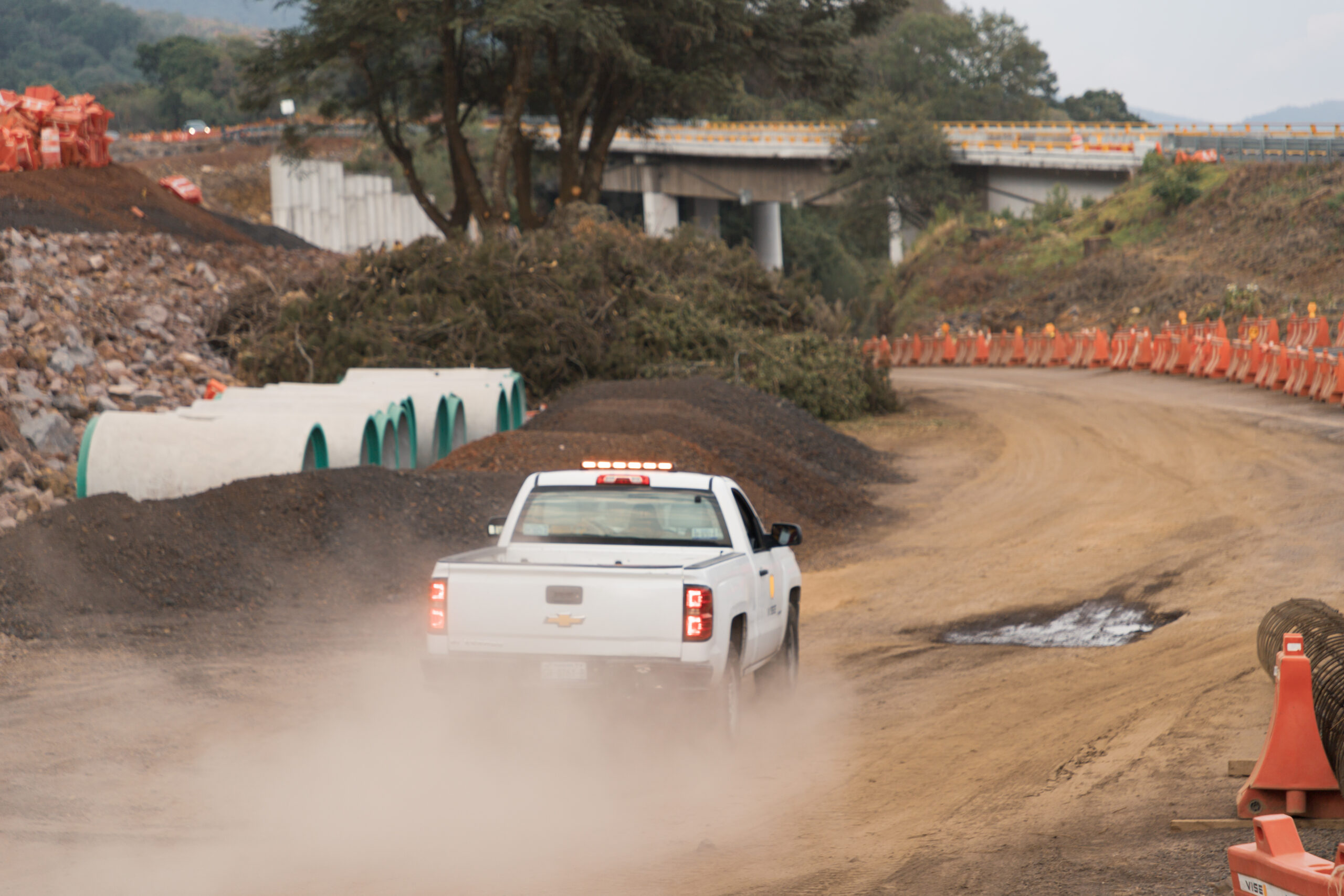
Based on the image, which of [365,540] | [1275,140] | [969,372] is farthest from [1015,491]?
[1275,140]

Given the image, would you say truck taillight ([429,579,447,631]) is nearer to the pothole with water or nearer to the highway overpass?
the pothole with water

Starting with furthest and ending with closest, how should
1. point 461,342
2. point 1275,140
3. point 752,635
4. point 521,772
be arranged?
point 1275,140
point 461,342
point 752,635
point 521,772

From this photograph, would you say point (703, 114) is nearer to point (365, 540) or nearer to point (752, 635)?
point (365, 540)

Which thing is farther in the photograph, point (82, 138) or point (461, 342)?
point (82, 138)

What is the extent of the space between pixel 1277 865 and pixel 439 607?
15.4 ft

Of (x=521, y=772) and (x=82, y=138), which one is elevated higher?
(x=82, y=138)

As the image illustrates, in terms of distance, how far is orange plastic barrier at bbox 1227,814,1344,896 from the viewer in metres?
4.61

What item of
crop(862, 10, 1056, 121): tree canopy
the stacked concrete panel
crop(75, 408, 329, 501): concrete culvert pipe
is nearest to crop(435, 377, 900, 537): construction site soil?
crop(75, 408, 329, 501): concrete culvert pipe

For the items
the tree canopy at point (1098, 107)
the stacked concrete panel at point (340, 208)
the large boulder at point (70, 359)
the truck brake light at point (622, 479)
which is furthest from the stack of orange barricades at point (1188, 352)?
the tree canopy at point (1098, 107)

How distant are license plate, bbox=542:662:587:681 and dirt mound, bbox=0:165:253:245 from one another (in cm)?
2217

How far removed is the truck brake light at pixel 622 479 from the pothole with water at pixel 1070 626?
4.14 meters

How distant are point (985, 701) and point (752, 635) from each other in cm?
204

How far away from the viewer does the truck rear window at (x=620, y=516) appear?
934cm

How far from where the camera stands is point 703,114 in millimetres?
48500
